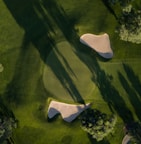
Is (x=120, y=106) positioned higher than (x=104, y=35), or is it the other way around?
(x=104, y=35)

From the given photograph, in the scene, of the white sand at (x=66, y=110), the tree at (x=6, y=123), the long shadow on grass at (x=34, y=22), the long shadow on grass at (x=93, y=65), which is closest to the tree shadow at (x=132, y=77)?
the long shadow on grass at (x=93, y=65)

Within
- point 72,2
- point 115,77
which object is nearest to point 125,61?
point 115,77

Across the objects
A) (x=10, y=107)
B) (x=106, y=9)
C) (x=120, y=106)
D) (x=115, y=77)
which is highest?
(x=106, y=9)

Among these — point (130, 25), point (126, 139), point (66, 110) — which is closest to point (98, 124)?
point (66, 110)

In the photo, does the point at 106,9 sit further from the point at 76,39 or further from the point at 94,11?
the point at 76,39
